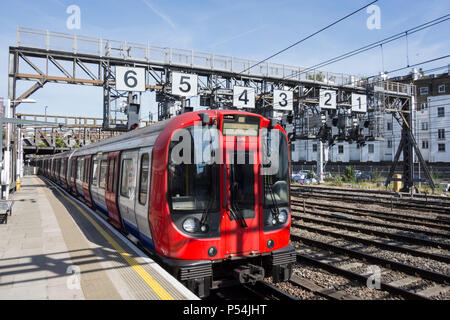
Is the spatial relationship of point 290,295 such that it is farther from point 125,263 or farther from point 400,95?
point 400,95

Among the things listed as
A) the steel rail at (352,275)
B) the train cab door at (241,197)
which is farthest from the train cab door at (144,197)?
the steel rail at (352,275)

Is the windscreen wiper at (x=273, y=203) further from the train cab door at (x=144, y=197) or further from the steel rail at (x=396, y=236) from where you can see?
the steel rail at (x=396, y=236)

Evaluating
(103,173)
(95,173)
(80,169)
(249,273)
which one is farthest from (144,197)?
(80,169)

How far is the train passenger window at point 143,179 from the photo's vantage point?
5954 mm

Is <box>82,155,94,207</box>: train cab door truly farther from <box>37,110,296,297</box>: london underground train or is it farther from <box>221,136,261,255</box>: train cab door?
<box>221,136,261,255</box>: train cab door

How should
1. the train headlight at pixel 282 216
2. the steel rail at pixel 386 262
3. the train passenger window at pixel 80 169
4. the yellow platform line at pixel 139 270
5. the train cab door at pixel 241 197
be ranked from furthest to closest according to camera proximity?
the train passenger window at pixel 80 169
the steel rail at pixel 386 262
the train headlight at pixel 282 216
the train cab door at pixel 241 197
the yellow platform line at pixel 139 270

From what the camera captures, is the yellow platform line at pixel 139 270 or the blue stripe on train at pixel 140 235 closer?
the yellow platform line at pixel 139 270

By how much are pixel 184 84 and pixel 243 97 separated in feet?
13.3

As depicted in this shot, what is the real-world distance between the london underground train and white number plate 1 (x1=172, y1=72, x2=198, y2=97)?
13480 millimetres

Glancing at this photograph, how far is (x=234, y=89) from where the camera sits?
21000 millimetres

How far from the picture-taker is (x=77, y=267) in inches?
218

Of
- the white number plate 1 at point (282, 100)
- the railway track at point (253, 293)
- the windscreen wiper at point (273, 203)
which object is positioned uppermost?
the white number plate 1 at point (282, 100)
